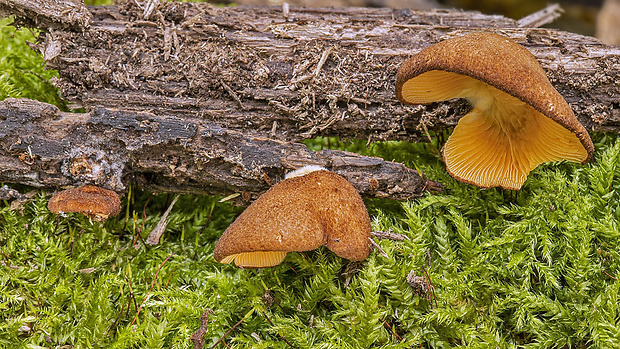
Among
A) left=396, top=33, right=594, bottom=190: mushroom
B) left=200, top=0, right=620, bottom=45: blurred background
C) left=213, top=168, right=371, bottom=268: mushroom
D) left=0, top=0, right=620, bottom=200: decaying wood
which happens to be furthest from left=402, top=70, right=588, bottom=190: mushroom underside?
left=200, top=0, right=620, bottom=45: blurred background

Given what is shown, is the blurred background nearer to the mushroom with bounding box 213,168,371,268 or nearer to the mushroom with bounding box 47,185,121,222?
the mushroom with bounding box 47,185,121,222

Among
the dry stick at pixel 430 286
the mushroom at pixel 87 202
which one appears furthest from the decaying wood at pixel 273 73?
the dry stick at pixel 430 286

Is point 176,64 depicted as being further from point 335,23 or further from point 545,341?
point 545,341

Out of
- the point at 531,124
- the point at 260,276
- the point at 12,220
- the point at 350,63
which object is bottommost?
the point at 260,276

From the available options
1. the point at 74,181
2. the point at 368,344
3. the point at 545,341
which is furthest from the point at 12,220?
the point at 545,341

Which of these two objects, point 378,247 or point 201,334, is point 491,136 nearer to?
point 378,247
